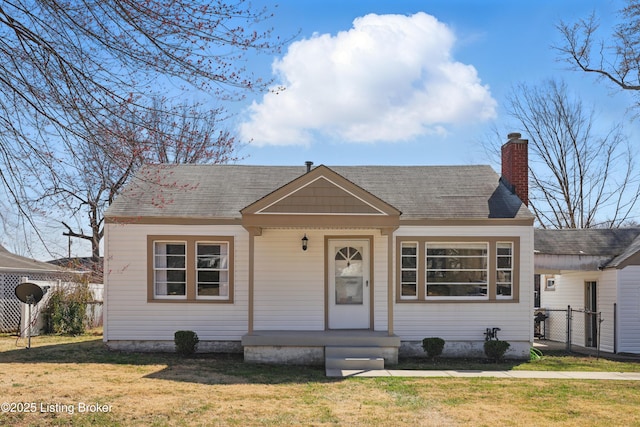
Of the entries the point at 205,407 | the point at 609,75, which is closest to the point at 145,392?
the point at 205,407

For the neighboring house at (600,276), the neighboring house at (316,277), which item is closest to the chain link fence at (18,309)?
the neighboring house at (316,277)

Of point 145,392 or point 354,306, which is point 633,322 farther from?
point 145,392

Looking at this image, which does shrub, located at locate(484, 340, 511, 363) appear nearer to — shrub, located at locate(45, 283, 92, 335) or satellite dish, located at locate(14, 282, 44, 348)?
satellite dish, located at locate(14, 282, 44, 348)

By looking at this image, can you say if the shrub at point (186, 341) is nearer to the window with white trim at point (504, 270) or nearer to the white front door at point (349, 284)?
the white front door at point (349, 284)

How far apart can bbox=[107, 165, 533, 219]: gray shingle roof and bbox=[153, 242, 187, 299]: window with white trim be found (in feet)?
2.79

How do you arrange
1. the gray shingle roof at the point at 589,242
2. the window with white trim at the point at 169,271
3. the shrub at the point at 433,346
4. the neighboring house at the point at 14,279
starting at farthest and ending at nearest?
the neighboring house at the point at 14,279
the gray shingle roof at the point at 589,242
the window with white trim at the point at 169,271
the shrub at the point at 433,346

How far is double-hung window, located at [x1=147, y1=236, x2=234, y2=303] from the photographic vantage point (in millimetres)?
15000

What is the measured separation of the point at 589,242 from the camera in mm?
18109

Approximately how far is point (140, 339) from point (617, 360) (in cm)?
1177

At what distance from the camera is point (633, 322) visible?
54.5ft

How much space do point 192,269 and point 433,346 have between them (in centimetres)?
596

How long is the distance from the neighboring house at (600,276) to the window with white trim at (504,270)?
101 inches

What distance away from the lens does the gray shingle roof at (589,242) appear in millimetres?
17594

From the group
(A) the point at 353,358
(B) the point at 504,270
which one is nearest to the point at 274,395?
(A) the point at 353,358
